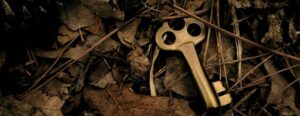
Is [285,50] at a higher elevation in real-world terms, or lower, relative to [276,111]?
higher

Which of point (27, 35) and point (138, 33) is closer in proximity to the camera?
point (27, 35)

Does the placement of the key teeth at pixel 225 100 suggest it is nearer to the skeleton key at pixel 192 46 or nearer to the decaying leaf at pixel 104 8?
the skeleton key at pixel 192 46

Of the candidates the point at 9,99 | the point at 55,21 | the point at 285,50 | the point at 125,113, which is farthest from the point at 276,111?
the point at 9,99

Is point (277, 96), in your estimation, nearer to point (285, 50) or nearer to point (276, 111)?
point (276, 111)

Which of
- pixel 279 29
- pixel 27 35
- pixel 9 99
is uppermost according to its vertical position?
pixel 27 35

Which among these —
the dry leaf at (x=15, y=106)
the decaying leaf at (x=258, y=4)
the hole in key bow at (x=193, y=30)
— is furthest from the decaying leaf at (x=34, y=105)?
the decaying leaf at (x=258, y=4)

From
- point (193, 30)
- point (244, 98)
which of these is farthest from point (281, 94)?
point (193, 30)
